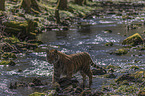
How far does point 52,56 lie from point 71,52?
10175mm

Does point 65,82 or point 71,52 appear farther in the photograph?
point 71,52

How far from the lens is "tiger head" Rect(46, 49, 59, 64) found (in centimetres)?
1011

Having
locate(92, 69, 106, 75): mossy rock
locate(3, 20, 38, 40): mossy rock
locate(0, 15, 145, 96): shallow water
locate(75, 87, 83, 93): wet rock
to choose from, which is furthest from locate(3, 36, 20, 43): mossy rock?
locate(75, 87, 83, 93): wet rock

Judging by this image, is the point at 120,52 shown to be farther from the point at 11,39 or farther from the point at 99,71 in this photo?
the point at 11,39

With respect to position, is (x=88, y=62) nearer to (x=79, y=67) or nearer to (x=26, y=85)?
(x=79, y=67)

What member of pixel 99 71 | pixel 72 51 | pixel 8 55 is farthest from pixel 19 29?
pixel 99 71

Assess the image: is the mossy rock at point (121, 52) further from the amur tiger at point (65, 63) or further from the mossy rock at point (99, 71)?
the amur tiger at point (65, 63)

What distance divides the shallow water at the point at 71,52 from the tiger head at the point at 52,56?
2.63 metres

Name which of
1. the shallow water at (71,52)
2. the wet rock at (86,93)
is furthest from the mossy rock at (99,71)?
the wet rock at (86,93)

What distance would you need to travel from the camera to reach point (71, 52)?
20.4 meters

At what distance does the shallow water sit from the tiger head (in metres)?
2.63

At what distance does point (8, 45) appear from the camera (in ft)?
67.5

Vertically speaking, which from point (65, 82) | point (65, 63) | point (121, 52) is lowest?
point (65, 82)

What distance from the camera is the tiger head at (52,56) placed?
10.1 meters
